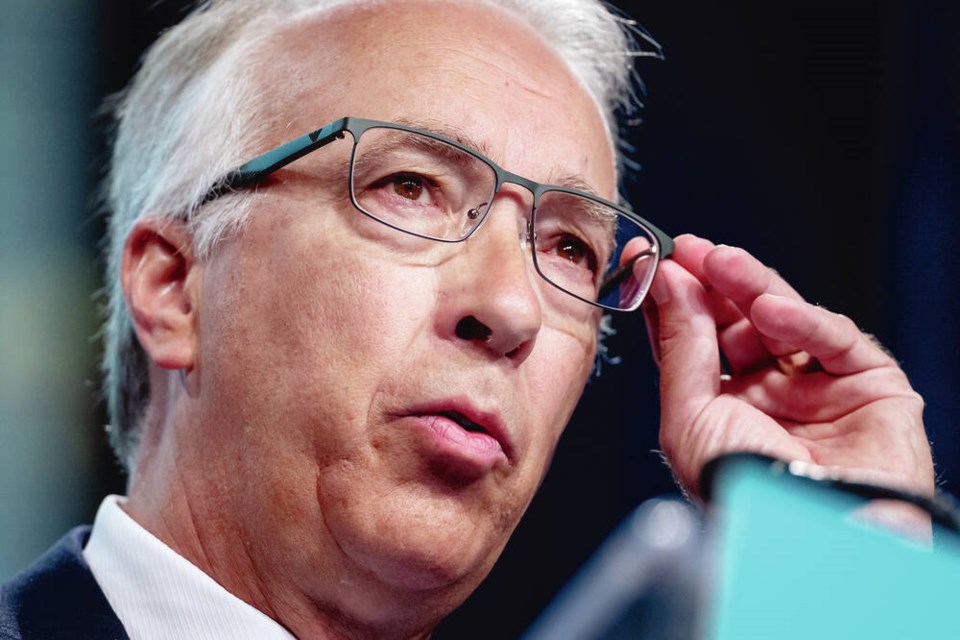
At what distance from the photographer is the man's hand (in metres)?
1.59

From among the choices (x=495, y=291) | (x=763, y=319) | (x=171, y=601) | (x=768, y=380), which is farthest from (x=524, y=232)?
(x=171, y=601)

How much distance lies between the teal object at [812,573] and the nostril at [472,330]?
778mm

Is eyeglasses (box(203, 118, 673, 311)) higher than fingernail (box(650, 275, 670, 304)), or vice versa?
eyeglasses (box(203, 118, 673, 311))

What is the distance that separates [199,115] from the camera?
5.49 feet

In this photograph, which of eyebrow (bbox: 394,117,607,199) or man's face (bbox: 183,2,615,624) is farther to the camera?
eyebrow (bbox: 394,117,607,199)

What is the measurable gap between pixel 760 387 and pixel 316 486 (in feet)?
2.78

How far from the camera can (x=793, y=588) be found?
1.76ft

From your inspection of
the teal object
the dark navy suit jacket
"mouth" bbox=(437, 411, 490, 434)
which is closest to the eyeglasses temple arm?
"mouth" bbox=(437, 411, 490, 434)

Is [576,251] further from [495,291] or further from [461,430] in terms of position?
[461,430]

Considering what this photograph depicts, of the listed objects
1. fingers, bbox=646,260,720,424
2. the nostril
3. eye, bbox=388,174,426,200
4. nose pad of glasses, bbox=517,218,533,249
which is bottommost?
fingers, bbox=646,260,720,424

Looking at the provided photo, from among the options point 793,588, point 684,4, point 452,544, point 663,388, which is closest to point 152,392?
point 452,544

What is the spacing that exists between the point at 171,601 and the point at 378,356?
464 mm

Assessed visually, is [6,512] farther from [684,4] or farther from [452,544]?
[684,4]

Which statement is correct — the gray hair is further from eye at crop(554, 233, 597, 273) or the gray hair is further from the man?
eye at crop(554, 233, 597, 273)
